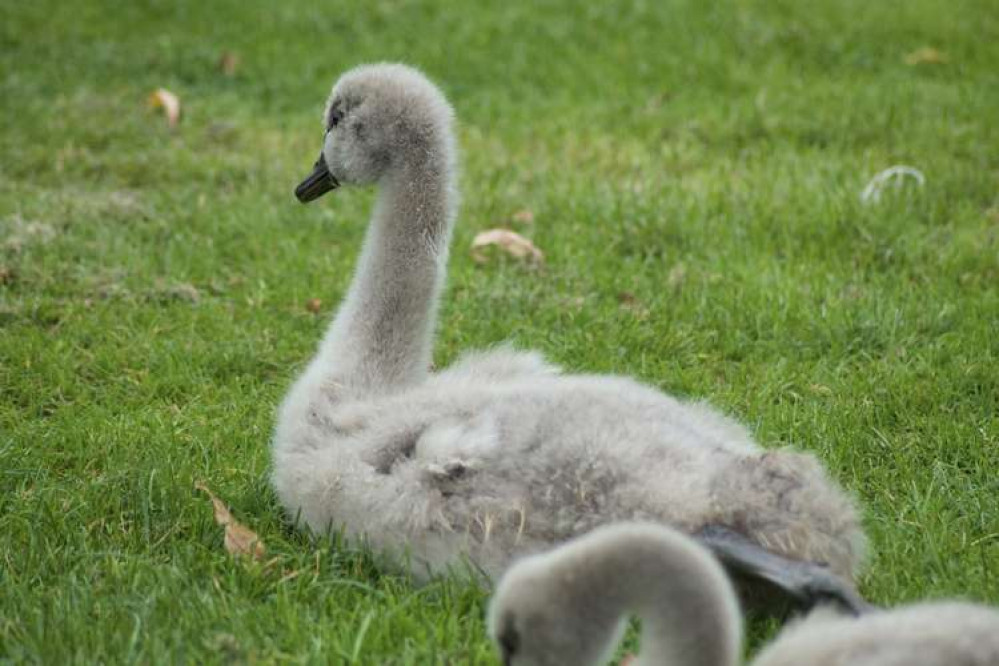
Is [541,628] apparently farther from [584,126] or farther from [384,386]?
[584,126]

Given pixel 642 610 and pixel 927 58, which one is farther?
pixel 927 58

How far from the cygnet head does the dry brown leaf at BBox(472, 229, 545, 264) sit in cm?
361

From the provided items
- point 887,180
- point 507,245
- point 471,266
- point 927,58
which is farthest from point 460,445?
point 927,58

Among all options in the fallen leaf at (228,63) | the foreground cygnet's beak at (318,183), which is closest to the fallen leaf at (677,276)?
the foreground cygnet's beak at (318,183)

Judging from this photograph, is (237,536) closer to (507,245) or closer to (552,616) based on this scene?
(552,616)

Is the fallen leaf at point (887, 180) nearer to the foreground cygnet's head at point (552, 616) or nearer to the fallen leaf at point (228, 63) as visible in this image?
the foreground cygnet's head at point (552, 616)

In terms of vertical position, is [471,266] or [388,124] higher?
[388,124]

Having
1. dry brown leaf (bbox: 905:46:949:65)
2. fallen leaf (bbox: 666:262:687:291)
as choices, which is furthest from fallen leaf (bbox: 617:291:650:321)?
dry brown leaf (bbox: 905:46:949:65)

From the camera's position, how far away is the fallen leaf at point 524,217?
22.4 ft

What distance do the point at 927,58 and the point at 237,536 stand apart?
24.4 ft

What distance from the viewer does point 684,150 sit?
7879 mm

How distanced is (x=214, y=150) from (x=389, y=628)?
546 cm

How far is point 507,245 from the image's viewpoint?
6.39 m

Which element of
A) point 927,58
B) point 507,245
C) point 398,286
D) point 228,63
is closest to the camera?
point 398,286
